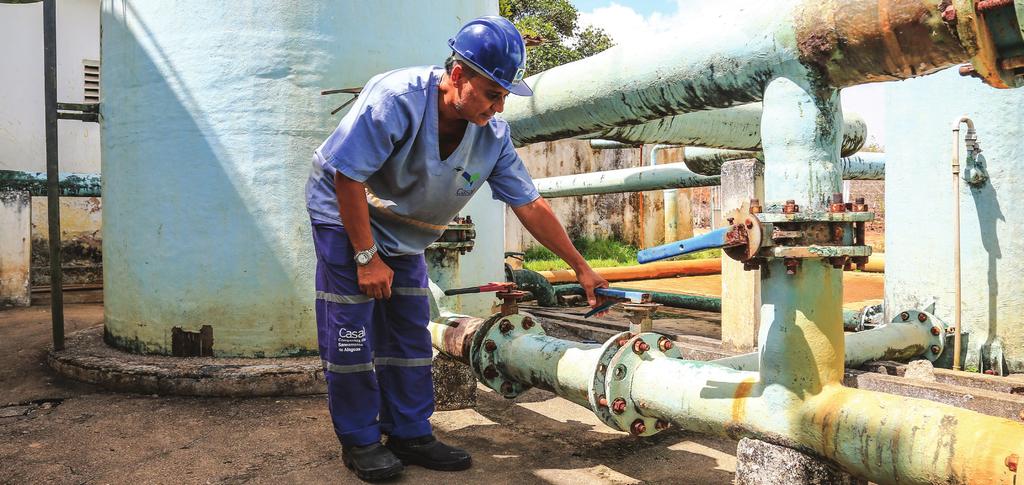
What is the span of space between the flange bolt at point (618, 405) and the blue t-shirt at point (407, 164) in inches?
32.8

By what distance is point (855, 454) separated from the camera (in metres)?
1.72

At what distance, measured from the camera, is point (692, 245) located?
1.96 m

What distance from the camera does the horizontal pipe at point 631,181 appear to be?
246 inches

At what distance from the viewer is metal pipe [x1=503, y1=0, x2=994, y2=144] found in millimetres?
1694

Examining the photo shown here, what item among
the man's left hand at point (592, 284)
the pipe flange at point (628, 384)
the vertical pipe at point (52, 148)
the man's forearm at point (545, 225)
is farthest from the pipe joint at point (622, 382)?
the vertical pipe at point (52, 148)

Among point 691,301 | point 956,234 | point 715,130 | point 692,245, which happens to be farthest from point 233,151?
point 691,301

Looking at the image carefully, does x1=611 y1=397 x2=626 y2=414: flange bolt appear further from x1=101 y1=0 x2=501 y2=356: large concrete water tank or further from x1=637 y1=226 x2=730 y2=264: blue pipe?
x1=101 y1=0 x2=501 y2=356: large concrete water tank

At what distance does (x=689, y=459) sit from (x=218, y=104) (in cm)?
273

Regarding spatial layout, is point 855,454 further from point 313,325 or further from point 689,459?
point 313,325

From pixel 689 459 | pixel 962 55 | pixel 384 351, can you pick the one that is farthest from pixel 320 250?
pixel 962 55

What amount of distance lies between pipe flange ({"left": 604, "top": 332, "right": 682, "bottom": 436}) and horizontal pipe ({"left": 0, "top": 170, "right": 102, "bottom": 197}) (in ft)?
16.6

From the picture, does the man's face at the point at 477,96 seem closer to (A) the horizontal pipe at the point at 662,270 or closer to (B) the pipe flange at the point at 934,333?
(B) the pipe flange at the point at 934,333

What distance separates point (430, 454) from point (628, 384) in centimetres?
79

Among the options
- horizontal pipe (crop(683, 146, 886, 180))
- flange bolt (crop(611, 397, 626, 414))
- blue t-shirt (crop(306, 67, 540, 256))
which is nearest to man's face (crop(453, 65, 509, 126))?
blue t-shirt (crop(306, 67, 540, 256))
